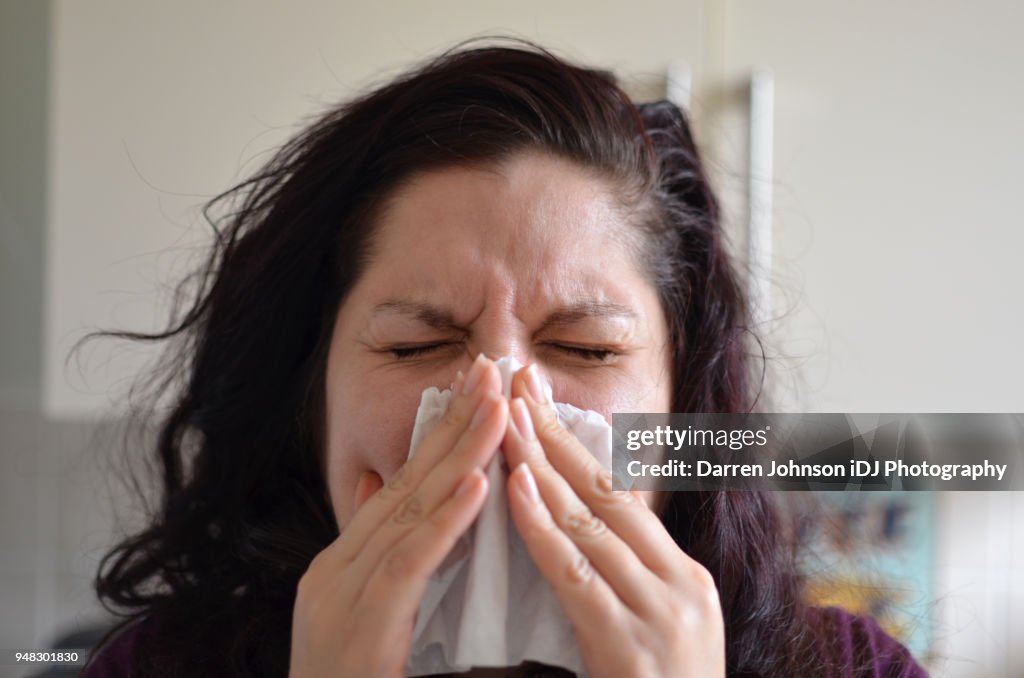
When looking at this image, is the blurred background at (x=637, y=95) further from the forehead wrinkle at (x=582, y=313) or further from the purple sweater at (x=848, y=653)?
the forehead wrinkle at (x=582, y=313)

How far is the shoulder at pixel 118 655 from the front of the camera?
803 millimetres

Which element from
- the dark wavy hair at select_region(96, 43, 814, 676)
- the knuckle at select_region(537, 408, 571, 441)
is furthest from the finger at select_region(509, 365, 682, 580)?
the dark wavy hair at select_region(96, 43, 814, 676)

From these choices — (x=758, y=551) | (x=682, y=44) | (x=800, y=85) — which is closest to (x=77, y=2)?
(x=682, y=44)

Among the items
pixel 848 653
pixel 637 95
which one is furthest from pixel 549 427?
pixel 637 95

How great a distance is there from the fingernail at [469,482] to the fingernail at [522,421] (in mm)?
40

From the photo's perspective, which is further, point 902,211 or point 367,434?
point 902,211

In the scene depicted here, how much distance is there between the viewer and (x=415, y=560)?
20.4 inches

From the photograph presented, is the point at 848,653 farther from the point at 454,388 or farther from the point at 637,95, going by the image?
the point at 637,95

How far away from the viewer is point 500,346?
2.04 feet

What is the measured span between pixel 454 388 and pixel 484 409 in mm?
45

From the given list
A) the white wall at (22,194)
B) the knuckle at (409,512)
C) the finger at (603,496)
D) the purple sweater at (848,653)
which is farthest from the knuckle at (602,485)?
the white wall at (22,194)

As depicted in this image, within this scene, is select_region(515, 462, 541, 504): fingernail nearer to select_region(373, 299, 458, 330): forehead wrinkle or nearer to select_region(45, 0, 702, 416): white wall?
select_region(373, 299, 458, 330): forehead wrinkle

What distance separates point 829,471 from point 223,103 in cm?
78

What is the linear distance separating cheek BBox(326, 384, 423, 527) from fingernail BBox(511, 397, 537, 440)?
121 mm
